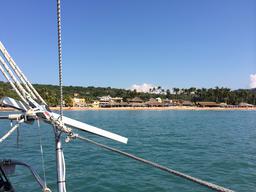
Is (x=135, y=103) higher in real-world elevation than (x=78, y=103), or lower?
lower

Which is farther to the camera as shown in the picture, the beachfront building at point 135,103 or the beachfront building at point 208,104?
the beachfront building at point 135,103

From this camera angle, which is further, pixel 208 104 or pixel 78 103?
pixel 208 104

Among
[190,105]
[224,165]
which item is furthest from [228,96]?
[224,165]

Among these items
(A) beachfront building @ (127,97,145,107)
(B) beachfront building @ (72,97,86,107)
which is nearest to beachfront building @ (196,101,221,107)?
(A) beachfront building @ (127,97,145,107)

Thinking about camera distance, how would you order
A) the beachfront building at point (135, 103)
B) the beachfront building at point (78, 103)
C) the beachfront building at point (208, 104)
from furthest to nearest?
the beachfront building at point (135, 103) → the beachfront building at point (208, 104) → the beachfront building at point (78, 103)

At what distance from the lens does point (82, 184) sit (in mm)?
12406

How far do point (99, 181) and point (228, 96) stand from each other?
7886 inches

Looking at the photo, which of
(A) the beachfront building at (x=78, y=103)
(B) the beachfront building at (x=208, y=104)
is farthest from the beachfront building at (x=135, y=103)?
(B) the beachfront building at (x=208, y=104)

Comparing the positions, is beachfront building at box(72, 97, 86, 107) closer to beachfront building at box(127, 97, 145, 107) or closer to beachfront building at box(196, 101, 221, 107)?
beachfront building at box(127, 97, 145, 107)

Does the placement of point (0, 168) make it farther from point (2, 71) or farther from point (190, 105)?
point (190, 105)

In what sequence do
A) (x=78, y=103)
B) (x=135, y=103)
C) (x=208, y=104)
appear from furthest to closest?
(x=135, y=103)
(x=208, y=104)
(x=78, y=103)

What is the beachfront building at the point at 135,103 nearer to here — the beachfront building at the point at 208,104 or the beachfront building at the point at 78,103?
the beachfront building at the point at 78,103

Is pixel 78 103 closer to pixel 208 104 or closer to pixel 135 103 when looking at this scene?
pixel 135 103

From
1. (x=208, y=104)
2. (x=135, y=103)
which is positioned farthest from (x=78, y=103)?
(x=208, y=104)
